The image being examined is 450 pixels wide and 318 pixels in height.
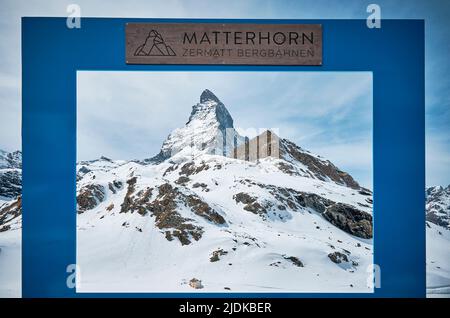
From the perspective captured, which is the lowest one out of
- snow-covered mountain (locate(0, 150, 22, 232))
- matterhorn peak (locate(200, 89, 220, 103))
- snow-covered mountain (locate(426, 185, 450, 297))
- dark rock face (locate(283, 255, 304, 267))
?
dark rock face (locate(283, 255, 304, 267))

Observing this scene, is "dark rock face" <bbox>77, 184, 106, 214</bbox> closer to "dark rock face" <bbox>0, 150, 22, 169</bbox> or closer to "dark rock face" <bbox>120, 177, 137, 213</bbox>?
"dark rock face" <bbox>0, 150, 22, 169</bbox>

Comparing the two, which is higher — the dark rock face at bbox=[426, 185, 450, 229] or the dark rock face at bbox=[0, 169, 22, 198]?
the dark rock face at bbox=[0, 169, 22, 198]

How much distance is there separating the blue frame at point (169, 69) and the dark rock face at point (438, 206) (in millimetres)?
257

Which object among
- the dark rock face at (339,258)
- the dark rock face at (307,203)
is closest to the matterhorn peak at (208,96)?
the dark rock face at (339,258)

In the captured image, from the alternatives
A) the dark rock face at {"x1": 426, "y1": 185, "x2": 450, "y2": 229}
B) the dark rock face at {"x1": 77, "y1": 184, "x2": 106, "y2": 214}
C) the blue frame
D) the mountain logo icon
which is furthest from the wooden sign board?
the dark rock face at {"x1": 426, "y1": 185, "x2": 450, "y2": 229}

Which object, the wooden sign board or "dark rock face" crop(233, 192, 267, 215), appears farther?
"dark rock face" crop(233, 192, 267, 215)

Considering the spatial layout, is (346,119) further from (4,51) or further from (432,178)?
(4,51)

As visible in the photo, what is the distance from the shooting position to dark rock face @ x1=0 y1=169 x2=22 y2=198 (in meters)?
3.20

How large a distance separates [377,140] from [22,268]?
5894 millimetres

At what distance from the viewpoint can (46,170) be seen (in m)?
3.14

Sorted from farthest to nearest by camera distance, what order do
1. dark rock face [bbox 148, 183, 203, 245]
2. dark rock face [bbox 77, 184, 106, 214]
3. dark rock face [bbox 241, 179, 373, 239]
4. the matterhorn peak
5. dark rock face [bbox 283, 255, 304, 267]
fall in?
dark rock face [bbox 241, 179, 373, 239] < dark rock face [bbox 148, 183, 203, 245] < dark rock face [bbox 283, 255, 304, 267] < dark rock face [bbox 77, 184, 106, 214] < the matterhorn peak

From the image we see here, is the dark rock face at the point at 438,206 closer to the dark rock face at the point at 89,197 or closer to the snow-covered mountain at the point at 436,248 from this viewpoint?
the snow-covered mountain at the point at 436,248

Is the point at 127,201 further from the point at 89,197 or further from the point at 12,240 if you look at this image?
the point at 12,240

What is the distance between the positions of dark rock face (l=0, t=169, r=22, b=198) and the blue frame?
0.74 ft
